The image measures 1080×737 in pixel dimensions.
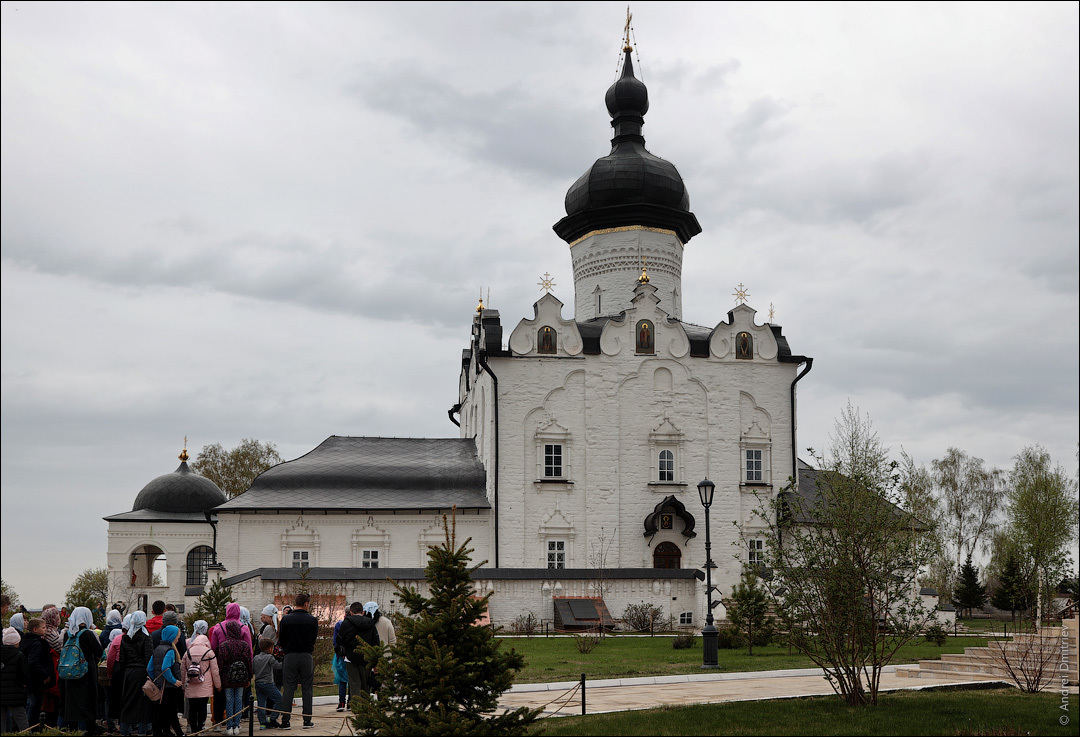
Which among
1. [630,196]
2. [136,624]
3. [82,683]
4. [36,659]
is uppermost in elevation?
[630,196]

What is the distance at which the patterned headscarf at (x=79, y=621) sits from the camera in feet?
39.4

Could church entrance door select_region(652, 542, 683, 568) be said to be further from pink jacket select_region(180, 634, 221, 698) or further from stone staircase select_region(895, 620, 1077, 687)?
pink jacket select_region(180, 634, 221, 698)

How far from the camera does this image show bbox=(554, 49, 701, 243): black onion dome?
38562 mm

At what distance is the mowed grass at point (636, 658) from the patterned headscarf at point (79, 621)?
6468 mm

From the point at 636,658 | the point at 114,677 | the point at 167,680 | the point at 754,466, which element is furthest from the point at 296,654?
the point at 754,466

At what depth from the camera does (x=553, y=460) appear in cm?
3353

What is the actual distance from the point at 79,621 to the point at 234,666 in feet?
6.82

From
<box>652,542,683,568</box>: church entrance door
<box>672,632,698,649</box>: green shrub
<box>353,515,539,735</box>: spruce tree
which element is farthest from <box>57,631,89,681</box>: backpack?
<box>652,542,683,568</box>: church entrance door

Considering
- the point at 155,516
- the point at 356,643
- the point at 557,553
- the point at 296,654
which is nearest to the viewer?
the point at 296,654

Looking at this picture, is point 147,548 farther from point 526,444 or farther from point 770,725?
point 770,725

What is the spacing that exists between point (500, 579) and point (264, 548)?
896 cm

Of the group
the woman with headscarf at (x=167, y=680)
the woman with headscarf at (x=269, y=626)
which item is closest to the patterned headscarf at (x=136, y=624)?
the woman with headscarf at (x=167, y=680)

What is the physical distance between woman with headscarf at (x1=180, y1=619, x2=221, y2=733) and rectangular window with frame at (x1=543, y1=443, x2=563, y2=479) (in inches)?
865

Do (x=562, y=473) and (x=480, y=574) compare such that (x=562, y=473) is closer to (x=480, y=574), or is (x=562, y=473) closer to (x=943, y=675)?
(x=480, y=574)
